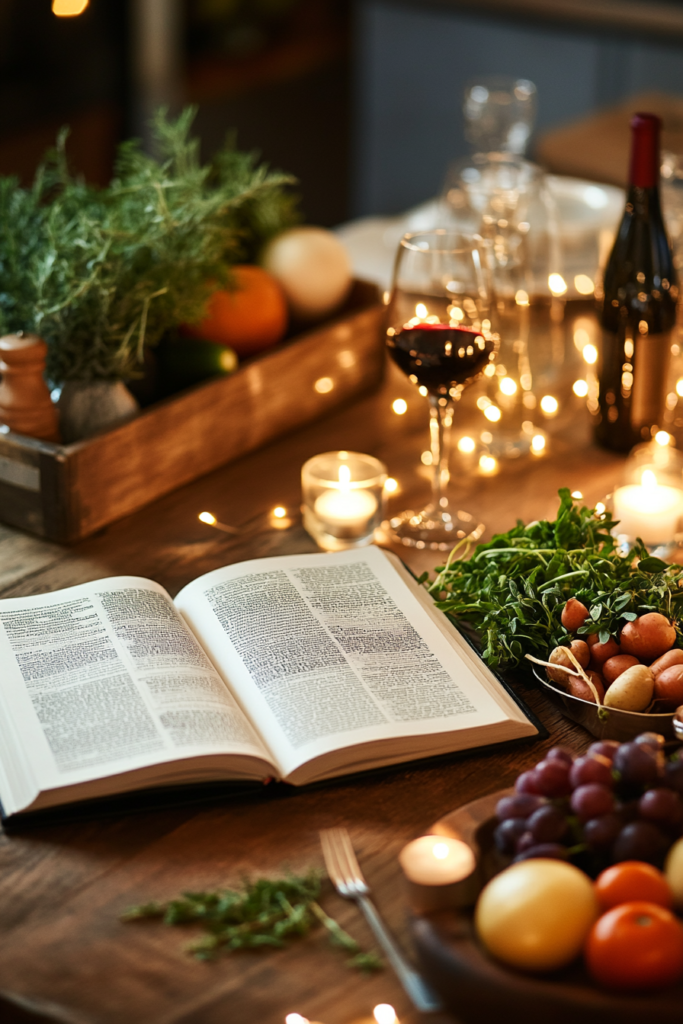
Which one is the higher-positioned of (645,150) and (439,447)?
(645,150)

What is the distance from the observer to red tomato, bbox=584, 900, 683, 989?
57cm

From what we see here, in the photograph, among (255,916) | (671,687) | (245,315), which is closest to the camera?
(255,916)

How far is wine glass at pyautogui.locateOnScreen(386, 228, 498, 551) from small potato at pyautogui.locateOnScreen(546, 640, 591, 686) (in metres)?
0.27

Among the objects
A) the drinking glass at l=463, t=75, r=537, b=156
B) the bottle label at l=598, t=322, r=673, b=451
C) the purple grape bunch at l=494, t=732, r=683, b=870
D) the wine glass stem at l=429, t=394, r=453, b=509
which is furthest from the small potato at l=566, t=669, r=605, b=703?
the drinking glass at l=463, t=75, r=537, b=156

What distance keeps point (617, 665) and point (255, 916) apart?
341 mm

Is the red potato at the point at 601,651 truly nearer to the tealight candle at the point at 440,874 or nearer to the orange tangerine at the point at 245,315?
the tealight candle at the point at 440,874

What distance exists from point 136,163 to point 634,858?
3.53 ft

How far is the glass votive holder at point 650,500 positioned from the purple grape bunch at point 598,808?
1.37 ft

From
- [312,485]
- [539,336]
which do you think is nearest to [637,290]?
[539,336]

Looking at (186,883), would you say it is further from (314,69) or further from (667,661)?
(314,69)

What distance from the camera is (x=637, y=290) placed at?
4.10 feet

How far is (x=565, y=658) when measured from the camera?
0.84 metres

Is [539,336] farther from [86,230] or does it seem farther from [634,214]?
[86,230]

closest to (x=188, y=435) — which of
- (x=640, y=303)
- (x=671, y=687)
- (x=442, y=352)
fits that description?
(x=442, y=352)
